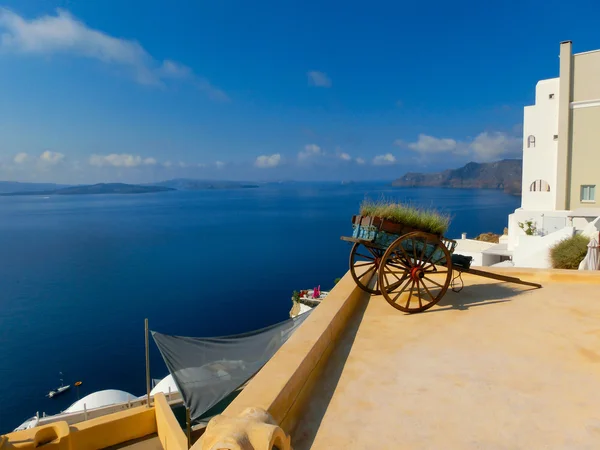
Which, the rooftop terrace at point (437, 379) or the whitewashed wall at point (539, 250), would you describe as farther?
the whitewashed wall at point (539, 250)

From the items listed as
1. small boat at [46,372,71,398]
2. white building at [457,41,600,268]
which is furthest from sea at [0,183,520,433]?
white building at [457,41,600,268]

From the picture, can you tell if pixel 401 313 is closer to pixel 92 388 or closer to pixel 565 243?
pixel 565 243

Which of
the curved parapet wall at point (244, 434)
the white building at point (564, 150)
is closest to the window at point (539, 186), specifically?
the white building at point (564, 150)

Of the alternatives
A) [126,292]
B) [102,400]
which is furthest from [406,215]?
[126,292]

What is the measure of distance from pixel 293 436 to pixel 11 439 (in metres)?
8.24

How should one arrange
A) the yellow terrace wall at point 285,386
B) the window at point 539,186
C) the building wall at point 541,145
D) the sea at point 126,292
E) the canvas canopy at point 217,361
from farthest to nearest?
the sea at point 126,292 → the window at point 539,186 → the building wall at point 541,145 → the canvas canopy at point 217,361 → the yellow terrace wall at point 285,386

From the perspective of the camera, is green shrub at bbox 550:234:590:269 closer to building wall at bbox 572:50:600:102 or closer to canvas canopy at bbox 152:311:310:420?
canvas canopy at bbox 152:311:310:420

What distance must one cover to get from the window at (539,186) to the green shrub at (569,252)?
14.4 meters

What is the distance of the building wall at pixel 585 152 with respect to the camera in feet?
86.1

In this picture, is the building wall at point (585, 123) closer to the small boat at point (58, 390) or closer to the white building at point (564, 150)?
the white building at point (564, 150)

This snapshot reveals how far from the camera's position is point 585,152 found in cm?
2678

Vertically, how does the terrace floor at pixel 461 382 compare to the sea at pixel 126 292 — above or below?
above

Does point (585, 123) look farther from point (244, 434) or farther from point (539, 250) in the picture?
point (244, 434)

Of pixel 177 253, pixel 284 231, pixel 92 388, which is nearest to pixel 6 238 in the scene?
pixel 177 253
